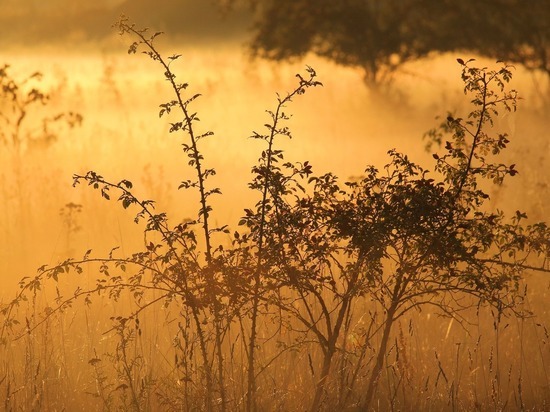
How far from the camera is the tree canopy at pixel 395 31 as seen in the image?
25766 mm

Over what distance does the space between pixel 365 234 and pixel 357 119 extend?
28216 mm

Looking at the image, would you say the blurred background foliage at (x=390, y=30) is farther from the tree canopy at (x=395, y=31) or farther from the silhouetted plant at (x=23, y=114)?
the silhouetted plant at (x=23, y=114)

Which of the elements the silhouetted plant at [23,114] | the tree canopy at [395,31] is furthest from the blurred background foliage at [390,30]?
the silhouetted plant at [23,114]

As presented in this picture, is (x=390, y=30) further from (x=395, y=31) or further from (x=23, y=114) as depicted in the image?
(x=23, y=114)

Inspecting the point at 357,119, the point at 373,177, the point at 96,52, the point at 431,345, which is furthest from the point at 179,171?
the point at 96,52

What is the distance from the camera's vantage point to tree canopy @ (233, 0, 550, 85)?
25.8m

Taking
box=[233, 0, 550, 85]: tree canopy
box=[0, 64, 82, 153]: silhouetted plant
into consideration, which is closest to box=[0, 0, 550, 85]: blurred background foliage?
box=[233, 0, 550, 85]: tree canopy

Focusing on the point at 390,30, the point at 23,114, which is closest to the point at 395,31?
the point at 390,30

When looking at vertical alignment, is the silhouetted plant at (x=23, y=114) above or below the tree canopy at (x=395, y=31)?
below

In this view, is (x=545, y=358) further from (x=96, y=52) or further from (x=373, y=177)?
(x=96, y=52)

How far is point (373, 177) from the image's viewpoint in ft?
22.5

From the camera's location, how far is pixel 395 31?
96.3ft

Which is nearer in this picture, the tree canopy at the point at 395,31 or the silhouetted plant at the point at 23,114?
the silhouetted plant at the point at 23,114

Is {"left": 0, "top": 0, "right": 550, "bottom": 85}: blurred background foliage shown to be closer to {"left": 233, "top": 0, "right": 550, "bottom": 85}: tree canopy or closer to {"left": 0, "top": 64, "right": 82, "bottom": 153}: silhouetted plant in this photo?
{"left": 233, "top": 0, "right": 550, "bottom": 85}: tree canopy
